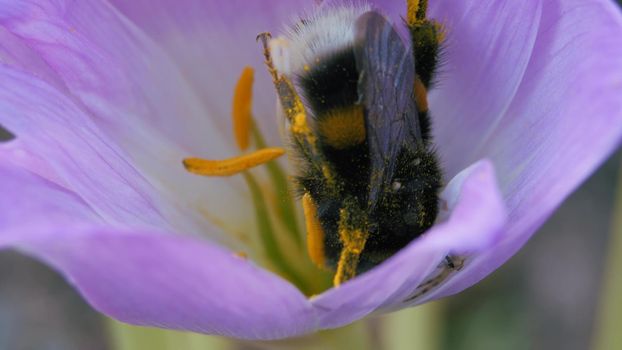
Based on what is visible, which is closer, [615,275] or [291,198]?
[291,198]

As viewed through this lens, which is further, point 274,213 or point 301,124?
point 274,213

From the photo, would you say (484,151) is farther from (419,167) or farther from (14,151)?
(14,151)

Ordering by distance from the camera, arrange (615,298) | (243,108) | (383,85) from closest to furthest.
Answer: (383,85)
(243,108)
(615,298)

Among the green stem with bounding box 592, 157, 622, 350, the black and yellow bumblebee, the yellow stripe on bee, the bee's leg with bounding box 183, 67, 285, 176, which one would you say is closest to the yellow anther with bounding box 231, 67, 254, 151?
the bee's leg with bounding box 183, 67, 285, 176

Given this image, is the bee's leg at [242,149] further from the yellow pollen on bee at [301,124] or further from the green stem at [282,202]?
the yellow pollen on bee at [301,124]

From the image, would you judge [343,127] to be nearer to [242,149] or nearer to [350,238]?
[350,238]

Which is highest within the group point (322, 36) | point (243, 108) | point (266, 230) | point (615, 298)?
point (322, 36)

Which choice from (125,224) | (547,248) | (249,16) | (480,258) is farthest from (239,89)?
(547,248)

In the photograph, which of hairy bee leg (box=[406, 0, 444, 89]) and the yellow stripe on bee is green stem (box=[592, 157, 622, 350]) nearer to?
hairy bee leg (box=[406, 0, 444, 89])

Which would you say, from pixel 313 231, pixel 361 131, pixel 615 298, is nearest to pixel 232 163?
pixel 313 231
